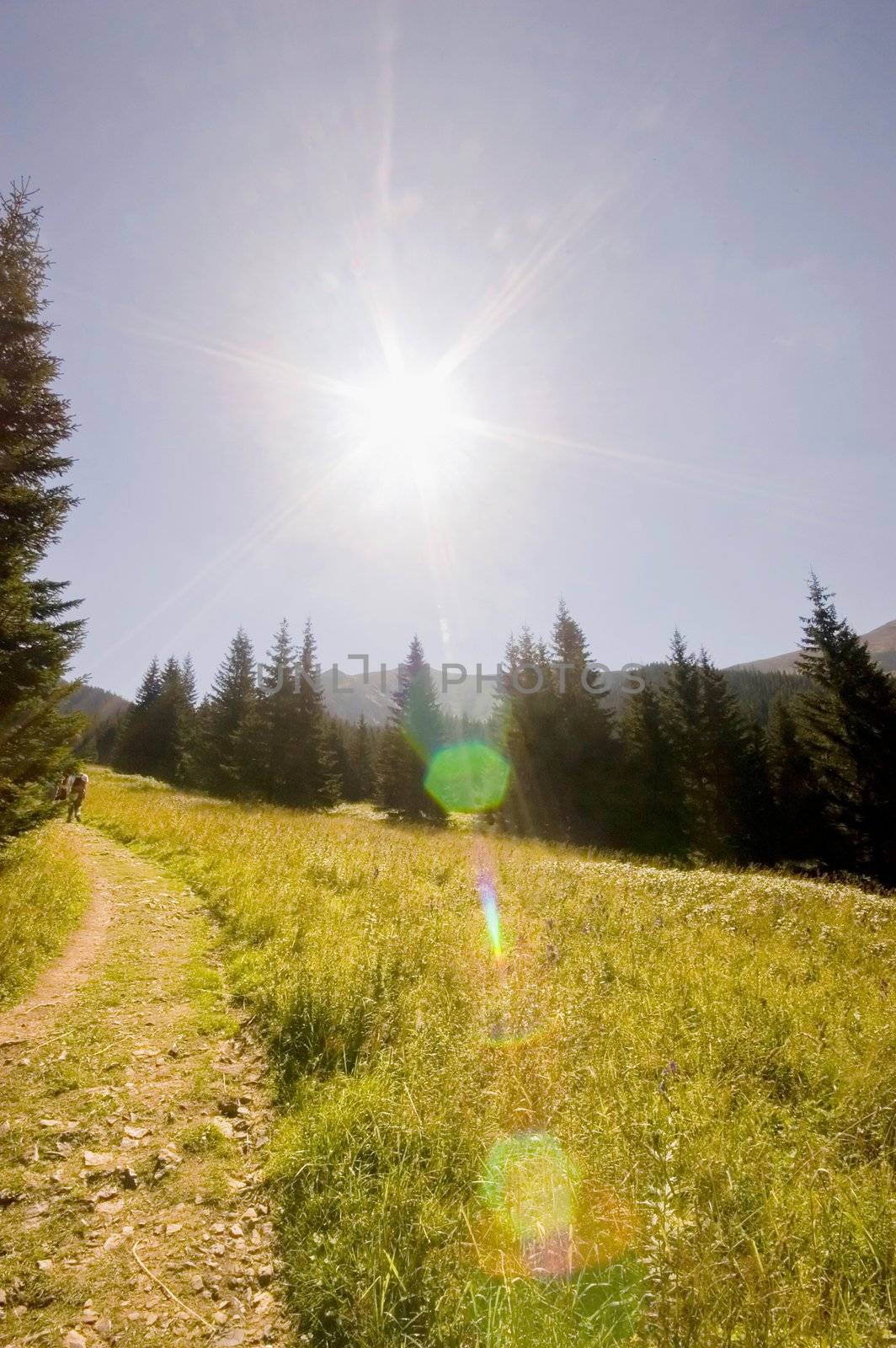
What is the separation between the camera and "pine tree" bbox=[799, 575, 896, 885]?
22266 mm

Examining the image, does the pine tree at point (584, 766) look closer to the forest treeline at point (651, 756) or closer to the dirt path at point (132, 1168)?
the forest treeline at point (651, 756)

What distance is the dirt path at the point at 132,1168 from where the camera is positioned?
283 centimetres

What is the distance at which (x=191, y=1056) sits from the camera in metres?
5.05

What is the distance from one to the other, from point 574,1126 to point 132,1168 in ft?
10.8

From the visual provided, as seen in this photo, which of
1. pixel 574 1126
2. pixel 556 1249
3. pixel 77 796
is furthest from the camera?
pixel 77 796

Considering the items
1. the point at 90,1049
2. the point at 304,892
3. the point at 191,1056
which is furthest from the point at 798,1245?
the point at 304,892

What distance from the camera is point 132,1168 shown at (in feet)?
12.3

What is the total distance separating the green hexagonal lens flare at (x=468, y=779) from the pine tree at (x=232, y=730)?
12.8 m

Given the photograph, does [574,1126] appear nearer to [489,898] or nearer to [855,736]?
[489,898]

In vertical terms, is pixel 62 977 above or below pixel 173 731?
below

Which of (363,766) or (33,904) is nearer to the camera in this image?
(33,904)

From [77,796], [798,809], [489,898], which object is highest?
[77,796]

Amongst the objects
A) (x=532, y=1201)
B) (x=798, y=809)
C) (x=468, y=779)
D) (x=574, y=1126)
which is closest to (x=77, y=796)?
(x=574, y=1126)

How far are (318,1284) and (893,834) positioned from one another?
2756cm
